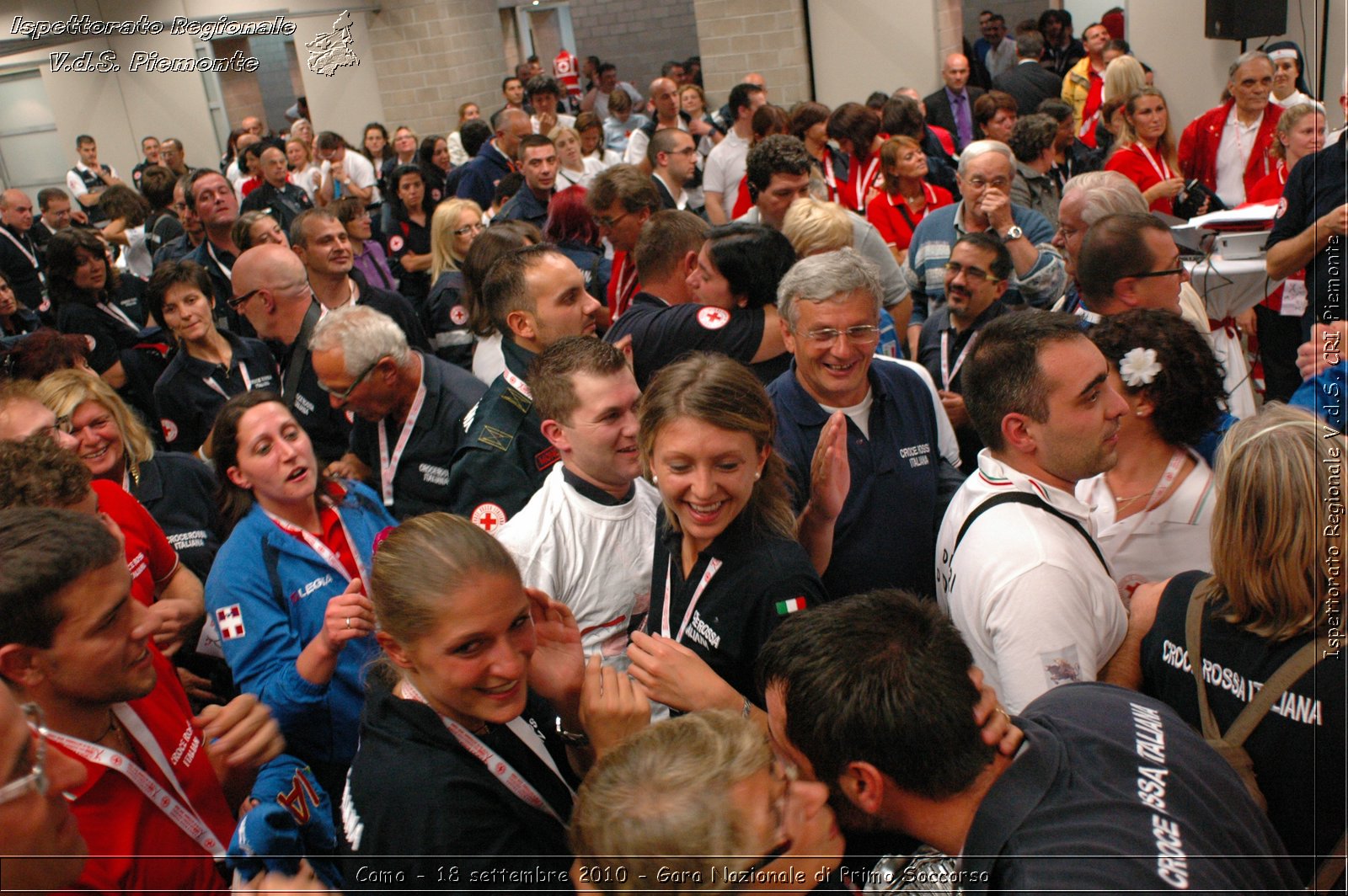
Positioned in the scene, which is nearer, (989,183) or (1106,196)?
(1106,196)

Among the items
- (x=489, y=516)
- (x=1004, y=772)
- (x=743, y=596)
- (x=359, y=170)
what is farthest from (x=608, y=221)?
(x=359, y=170)

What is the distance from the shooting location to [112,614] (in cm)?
181

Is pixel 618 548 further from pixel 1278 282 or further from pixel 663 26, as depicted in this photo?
pixel 663 26

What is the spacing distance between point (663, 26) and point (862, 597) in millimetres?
18748

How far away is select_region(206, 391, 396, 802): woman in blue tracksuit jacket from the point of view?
2.34 metres

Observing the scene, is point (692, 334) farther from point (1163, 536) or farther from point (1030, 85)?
point (1030, 85)

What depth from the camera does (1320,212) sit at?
157 inches

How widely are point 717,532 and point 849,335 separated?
33.7 inches

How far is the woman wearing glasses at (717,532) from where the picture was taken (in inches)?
78.7

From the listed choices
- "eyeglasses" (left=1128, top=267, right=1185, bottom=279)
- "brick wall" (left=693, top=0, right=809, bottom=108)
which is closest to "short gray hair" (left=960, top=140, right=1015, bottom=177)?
"eyeglasses" (left=1128, top=267, right=1185, bottom=279)

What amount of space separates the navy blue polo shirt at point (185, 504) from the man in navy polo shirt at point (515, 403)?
98cm

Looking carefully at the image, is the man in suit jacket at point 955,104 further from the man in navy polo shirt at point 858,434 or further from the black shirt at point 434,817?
the black shirt at point 434,817

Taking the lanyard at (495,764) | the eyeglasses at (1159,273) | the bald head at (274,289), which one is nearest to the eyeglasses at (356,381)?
the bald head at (274,289)

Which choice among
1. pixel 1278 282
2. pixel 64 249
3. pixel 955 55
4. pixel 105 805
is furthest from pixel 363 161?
pixel 105 805
